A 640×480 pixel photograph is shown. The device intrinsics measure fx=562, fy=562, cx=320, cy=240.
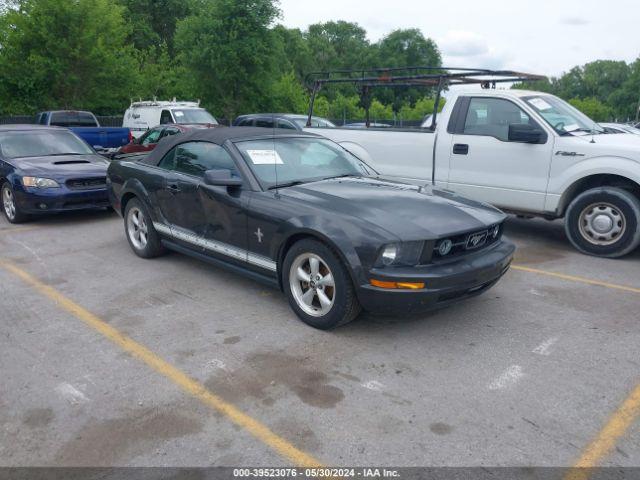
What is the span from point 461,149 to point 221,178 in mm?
3681

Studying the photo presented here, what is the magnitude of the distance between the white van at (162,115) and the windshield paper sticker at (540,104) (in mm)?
11521

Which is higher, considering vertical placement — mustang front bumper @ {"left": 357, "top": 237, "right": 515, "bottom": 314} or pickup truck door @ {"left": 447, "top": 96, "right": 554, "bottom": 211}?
pickup truck door @ {"left": 447, "top": 96, "right": 554, "bottom": 211}

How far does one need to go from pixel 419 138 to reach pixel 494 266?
144 inches

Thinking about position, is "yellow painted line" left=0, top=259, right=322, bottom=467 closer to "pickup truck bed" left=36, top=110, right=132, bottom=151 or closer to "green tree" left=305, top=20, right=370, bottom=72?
"pickup truck bed" left=36, top=110, right=132, bottom=151

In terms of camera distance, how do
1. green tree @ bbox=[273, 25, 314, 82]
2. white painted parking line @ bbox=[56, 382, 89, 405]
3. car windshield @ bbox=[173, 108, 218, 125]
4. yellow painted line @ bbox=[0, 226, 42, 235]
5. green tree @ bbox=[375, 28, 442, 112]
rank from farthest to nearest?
green tree @ bbox=[375, 28, 442, 112] → green tree @ bbox=[273, 25, 314, 82] → car windshield @ bbox=[173, 108, 218, 125] → yellow painted line @ bbox=[0, 226, 42, 235] → white painted parking line @ bbox=[56, 382, 89, 405]

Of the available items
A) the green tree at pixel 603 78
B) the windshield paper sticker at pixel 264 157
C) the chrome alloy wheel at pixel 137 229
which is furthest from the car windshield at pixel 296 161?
the green tree at pixel 603 78

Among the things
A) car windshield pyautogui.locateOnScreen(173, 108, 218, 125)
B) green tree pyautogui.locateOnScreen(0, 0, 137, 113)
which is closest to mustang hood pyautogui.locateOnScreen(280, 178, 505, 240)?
car windshield pyautogui.locateOnScreen(173, 108, 218, 125)

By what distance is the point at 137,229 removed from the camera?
21.3 feet

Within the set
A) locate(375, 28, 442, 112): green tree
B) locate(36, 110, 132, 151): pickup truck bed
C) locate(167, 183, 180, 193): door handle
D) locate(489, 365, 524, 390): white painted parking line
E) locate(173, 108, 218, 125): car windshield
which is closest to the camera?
locate(489, 365, 524, 390): white painted parking line

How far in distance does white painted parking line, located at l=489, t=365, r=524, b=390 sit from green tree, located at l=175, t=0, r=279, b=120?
20.9 m

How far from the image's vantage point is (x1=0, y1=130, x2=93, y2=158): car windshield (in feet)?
29.8

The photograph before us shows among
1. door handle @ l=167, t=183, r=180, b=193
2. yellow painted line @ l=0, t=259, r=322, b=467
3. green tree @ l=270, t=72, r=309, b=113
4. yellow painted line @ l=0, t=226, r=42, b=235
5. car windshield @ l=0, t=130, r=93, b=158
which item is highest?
green tree @ l=270, t=72, r=309, b=113

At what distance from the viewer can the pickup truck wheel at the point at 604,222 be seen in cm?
617

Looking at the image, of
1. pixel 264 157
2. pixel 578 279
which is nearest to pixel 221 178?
pixel 264 157
